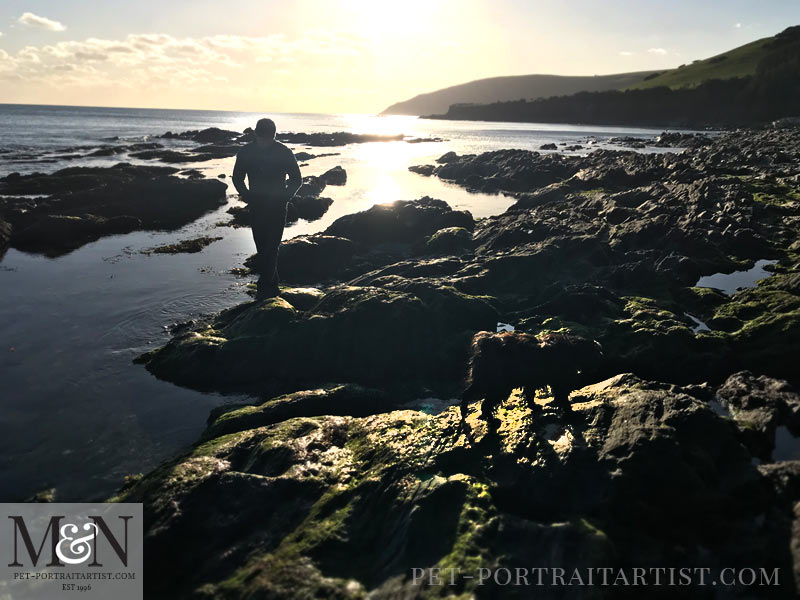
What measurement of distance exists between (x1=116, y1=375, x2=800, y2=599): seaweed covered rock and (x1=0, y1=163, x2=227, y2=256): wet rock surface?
20942 millimetres

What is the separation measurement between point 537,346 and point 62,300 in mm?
14964

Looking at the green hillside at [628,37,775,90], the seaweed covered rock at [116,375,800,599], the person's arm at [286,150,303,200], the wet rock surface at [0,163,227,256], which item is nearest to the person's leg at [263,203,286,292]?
the person's arm at [286,150,303,200]

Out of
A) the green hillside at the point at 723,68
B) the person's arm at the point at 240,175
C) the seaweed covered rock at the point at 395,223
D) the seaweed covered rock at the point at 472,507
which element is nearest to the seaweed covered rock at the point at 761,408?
the seaweed covered rock at the point at 472,507

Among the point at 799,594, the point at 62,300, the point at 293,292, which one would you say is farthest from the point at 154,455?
the point at 62,300

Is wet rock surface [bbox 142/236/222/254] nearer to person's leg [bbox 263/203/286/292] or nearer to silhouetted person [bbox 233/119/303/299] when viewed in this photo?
person's leg [bbox 263/203/286/292]

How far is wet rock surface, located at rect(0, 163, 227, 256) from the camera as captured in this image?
22969 mm

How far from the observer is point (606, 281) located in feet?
44.7

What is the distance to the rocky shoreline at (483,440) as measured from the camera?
461 cm

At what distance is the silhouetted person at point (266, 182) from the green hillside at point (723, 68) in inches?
6420

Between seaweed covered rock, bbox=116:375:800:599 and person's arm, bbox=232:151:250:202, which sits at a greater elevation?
person's arm, bbox=232:151:250:202

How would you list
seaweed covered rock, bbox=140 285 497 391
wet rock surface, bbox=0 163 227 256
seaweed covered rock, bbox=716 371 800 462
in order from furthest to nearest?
1. wet rock surface, bbox=0 163 227 256
2. seaweed covered rock, bbox=140 285 497 391
3. seaweed covered rock, bbox=716 371 800 462

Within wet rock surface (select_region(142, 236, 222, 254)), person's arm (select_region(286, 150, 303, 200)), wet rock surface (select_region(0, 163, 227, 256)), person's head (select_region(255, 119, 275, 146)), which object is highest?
person's head (select_region(255, 119, 275, 146))

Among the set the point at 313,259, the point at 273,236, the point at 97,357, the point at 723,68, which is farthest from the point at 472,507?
the point at 723,68

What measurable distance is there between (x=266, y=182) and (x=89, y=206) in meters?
25.1
